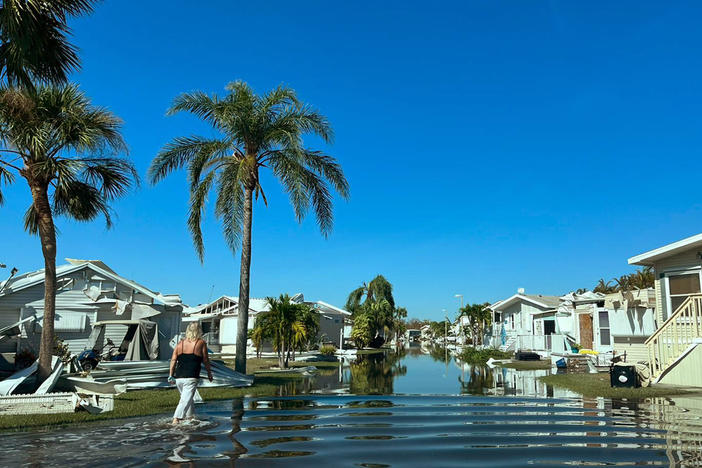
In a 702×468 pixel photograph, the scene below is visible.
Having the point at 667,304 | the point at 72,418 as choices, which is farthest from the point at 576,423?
the point at 667,304

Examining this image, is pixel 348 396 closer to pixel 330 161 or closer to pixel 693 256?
pixel 330 161

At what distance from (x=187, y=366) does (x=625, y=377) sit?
501 inches

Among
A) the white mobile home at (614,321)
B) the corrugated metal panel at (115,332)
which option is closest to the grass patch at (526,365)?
the white mobile home at (614,321)

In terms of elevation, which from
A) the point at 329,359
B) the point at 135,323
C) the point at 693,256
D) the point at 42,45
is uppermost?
the point at 42,45

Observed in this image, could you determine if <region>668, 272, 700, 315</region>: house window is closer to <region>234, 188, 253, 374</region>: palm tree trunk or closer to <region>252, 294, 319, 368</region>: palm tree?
<region>234, 188, 253, 374</region>: palm tree trunk

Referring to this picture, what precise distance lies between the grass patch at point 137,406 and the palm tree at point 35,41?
6457 mm

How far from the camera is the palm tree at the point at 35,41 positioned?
9.63 meters

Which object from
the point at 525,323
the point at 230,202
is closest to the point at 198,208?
the point at 230,202

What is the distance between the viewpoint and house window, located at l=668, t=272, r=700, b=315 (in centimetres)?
1908

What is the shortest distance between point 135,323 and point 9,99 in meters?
9.23

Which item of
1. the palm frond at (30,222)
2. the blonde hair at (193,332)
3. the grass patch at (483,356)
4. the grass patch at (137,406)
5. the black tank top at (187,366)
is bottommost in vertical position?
the grass patch at (483,356)

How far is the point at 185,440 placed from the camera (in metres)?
8.15

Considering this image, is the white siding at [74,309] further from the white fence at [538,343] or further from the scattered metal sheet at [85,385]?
the white fence at [538,343]

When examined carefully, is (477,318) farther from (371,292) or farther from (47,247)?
(47,247)
